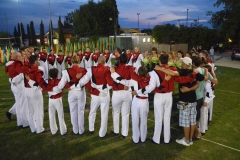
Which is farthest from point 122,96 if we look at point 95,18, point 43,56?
point 95,18

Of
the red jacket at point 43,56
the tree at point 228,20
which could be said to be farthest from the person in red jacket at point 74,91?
the tree at point 228,20

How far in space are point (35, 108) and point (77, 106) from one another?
1171mm

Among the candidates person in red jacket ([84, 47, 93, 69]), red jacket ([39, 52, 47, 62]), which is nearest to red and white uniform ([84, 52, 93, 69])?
person in red jacket ([84, 47, 93, 69])

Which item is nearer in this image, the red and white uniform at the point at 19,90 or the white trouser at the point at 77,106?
the white trouser at the point at 77,106

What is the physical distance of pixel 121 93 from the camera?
18.2 ft

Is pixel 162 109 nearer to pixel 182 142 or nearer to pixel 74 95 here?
pixel 182 142

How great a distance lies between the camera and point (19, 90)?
6500 mm

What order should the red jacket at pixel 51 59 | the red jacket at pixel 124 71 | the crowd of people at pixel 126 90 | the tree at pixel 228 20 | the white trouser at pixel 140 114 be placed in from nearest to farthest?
the crowd of people at pixel 126 90 → the white trouser at pixel 140 114 → the red jacket at pixel 124 71 → the red jacket at pixel 51 59 → the tree at pixel 228 20

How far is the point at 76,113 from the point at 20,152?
1661 millimetres

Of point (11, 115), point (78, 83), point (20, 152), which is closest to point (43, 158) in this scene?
point (20, 152)

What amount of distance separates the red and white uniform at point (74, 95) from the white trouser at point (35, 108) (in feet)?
2.19

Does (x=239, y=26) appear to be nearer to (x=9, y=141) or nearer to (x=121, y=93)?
(x=121, y=93)

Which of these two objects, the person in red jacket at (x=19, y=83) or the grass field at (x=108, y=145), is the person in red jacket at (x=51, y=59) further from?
the person in red jacket at (x=19, y=83)

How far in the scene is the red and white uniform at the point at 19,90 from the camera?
6062 mm
